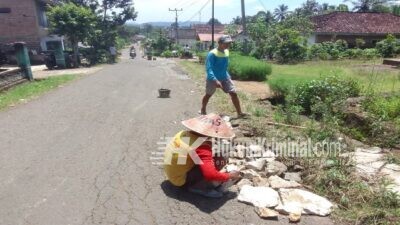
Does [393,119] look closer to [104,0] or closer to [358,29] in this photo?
[358,29]

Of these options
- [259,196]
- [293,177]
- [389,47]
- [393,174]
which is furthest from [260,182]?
[389,47]

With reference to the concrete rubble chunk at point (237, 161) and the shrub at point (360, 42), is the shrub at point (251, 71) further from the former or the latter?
the shrub at point (360, 42)

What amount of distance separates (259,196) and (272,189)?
8.9 inches

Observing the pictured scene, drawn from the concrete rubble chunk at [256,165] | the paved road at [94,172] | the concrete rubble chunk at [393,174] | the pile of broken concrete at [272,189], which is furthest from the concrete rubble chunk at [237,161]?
the concrete rubble chunk at [393,174]

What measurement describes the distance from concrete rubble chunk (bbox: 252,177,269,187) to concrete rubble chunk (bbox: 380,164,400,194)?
1.31 meters

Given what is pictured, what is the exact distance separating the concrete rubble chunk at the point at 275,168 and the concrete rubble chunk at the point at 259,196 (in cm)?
42

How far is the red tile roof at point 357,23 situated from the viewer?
31078 millimetres

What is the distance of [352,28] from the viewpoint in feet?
102

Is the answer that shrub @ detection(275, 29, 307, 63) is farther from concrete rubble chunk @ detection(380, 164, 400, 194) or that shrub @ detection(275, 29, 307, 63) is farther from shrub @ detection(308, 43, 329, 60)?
concrete rubble chunk @ detection(380, 164, 400, 194)

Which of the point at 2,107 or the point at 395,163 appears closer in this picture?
the point at 395,163

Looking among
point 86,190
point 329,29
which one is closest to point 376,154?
point 86,190

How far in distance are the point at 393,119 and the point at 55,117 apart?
6.72 metres

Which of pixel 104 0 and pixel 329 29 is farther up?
pixel 104 0

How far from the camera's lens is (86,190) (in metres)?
3.94
